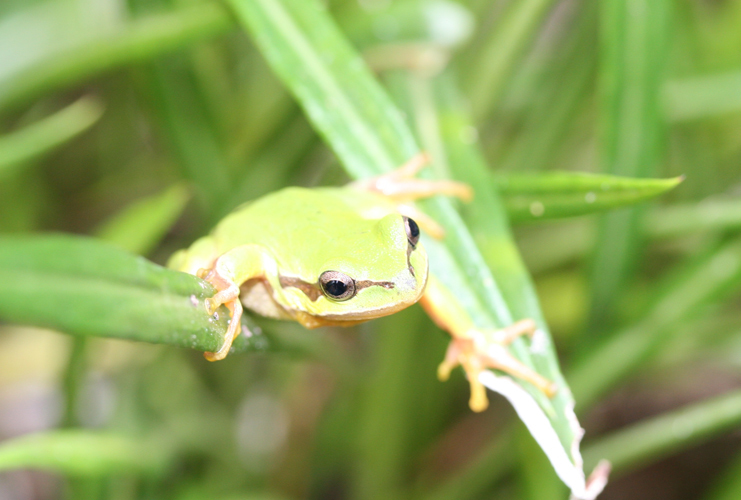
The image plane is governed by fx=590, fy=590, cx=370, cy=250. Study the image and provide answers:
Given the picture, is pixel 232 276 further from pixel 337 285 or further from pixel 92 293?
pixel 92 293

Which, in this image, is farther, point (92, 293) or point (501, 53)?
point (501, 53)

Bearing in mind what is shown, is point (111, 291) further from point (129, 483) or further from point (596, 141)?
point (596, 141)

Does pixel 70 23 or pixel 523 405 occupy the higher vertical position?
pixel 70 23

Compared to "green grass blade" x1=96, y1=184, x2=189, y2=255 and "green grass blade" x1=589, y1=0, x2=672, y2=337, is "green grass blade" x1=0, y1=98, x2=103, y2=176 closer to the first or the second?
"green grass blade" x1=96, y1=184, x2=189, y2=255

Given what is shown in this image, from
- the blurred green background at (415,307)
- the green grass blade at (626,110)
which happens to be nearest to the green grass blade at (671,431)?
the blurred green background at (415,307)

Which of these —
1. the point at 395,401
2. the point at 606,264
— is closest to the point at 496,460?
the point at 395,401

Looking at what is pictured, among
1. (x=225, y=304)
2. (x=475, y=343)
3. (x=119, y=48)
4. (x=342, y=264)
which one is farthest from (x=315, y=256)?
(x=119, y=48)

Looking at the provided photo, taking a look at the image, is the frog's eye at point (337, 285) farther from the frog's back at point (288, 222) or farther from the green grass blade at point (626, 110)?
the green grass blade at point (626, 110)
